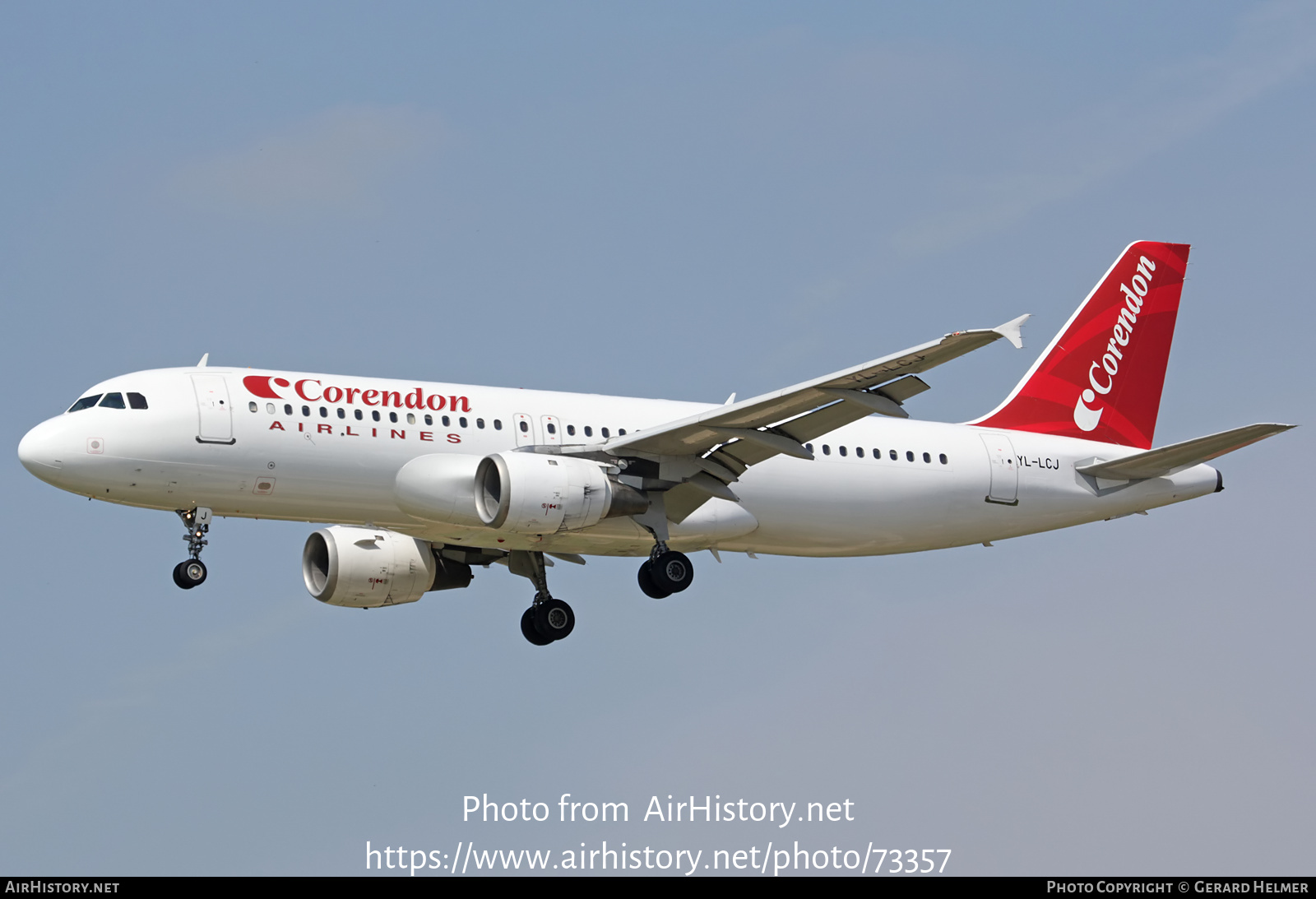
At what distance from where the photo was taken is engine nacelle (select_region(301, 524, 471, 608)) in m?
38.6

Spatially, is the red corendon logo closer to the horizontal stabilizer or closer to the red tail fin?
the red tail fin

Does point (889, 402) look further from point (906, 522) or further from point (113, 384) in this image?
point (113, 384)

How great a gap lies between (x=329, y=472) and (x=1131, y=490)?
1760 cm

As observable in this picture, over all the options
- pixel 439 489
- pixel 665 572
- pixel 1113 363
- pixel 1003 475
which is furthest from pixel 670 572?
pixel 1113 363

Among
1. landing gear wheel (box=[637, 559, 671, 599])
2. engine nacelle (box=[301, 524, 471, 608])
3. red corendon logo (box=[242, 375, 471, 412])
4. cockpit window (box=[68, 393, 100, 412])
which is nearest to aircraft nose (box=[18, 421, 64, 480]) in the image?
cockpit window (box=[68, 393, 100, 412])

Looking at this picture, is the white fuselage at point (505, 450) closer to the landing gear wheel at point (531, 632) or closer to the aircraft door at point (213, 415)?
the aircraft door at point (213, 415)

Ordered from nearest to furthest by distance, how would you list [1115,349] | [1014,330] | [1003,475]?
[1014,330] < [1003,475] < [1115,349]

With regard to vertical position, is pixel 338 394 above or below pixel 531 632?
above

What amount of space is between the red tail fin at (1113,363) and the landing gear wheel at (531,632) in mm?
10774

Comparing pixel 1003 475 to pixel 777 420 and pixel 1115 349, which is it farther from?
pixel 777 420

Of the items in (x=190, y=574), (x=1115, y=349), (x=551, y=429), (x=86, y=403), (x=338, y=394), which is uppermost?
(x=1115, y=349)

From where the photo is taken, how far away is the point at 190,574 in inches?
1335

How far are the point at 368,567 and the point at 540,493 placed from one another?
6.32 m

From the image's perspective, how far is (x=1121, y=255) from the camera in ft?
146
